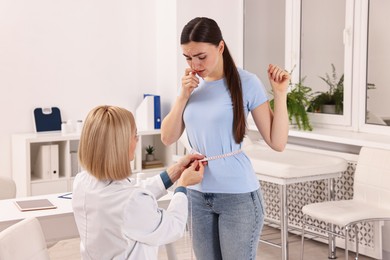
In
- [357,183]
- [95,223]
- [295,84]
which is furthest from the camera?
[295,84]

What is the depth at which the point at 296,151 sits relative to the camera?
459 centimetres

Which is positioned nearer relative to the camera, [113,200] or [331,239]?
[113,200]

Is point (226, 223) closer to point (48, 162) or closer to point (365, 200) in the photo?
point (365, 200)

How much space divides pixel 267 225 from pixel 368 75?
4.84ft

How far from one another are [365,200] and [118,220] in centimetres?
233

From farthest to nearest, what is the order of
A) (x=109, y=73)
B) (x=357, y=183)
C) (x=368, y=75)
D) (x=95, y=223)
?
(x=109, y=73) → (x=368, y=75) → (x=357, y=183) → (x=95, y=223)

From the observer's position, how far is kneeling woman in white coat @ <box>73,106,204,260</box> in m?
2.00

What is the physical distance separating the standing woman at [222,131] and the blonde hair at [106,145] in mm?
395

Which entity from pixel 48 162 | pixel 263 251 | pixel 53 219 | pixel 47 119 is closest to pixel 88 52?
pixel 47 119

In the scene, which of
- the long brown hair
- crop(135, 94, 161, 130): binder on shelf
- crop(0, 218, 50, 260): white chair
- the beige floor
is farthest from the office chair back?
crop(0, 218, 50, 260): white chair

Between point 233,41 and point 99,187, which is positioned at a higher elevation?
point 233,41

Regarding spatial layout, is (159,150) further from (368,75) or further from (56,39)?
(368,75)

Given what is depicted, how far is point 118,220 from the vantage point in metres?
2.01

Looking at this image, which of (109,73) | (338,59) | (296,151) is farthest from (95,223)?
(109,73)
